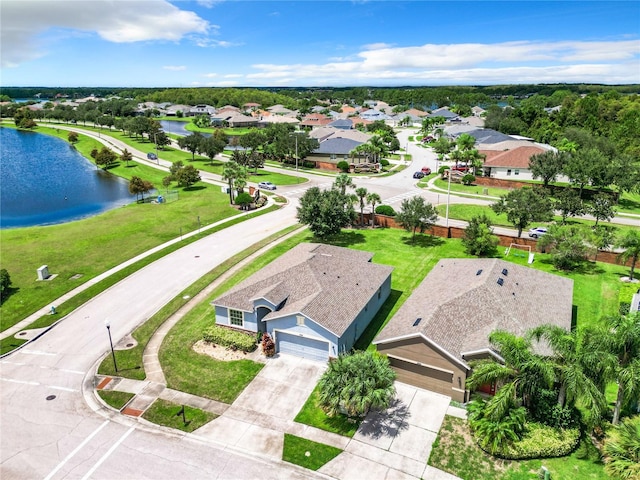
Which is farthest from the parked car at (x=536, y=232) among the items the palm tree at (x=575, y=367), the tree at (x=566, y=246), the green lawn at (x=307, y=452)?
the green lawn at (x=307, y=452)

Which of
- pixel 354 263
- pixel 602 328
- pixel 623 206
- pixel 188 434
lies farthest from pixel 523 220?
pixel 188 434

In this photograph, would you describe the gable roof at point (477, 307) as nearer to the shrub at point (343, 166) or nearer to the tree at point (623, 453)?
the tree at point (623, 453)

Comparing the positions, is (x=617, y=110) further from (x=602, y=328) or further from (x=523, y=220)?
(x=602, y=328)

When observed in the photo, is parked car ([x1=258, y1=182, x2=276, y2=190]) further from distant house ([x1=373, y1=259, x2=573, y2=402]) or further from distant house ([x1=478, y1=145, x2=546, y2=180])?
distant house ([x1=373, y1=259, x2=573, y2=402])

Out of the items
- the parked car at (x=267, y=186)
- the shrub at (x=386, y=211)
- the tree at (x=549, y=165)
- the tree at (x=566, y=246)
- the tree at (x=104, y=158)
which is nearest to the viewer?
the tree at (x=566, y=246)

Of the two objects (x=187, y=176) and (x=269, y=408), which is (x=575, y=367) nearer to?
(x=269, y=408)

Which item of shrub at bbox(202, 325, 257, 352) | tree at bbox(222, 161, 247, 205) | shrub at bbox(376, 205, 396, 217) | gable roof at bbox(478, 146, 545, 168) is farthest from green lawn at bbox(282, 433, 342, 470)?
gable roof at bbox(478, 146, 545, 168)

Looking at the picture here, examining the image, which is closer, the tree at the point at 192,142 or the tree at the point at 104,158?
the tree at the point at 192,142
